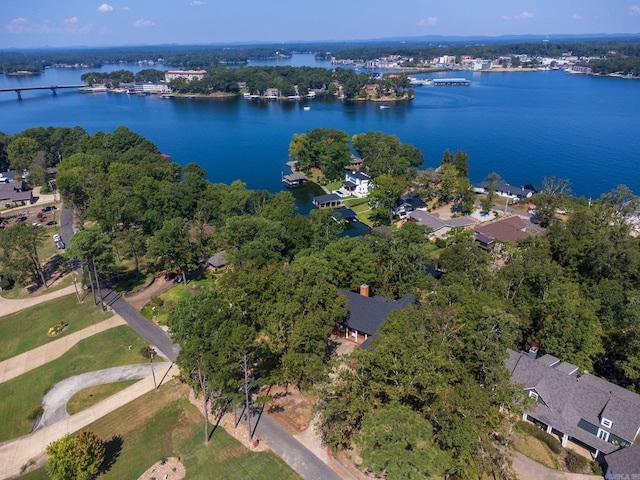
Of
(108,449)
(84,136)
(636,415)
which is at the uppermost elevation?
(84,136)

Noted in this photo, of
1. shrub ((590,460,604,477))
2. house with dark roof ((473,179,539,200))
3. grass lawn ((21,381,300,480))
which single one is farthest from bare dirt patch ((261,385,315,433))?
house with dark roof ((473,179,539,200))

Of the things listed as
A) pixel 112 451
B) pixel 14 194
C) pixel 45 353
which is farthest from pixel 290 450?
pixel 14 194

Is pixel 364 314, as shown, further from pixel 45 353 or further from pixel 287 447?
pixel 45 353

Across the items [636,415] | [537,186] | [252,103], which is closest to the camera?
[636,415]

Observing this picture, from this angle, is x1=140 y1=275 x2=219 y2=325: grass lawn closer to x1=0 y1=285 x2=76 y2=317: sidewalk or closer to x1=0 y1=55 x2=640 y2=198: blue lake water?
x1=0 y1=285 x2=76 y2=317: sidewalk

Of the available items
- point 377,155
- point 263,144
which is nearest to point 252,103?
point 263,144

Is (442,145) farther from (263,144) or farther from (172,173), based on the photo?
(172,173)
